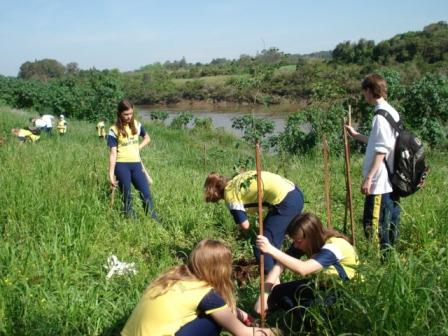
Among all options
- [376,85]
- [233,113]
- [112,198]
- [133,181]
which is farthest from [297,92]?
[233,113]

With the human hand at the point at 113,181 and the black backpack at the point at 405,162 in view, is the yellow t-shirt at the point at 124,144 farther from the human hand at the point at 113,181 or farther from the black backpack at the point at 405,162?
the black backpack at the point at 405,162

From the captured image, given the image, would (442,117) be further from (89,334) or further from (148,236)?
(89,334)

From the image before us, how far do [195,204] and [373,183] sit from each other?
8.09 ft

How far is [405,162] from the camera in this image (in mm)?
3482

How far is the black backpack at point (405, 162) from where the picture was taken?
11.4ft

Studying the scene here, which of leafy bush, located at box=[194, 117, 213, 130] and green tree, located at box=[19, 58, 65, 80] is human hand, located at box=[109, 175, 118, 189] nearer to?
leafy bush, located at box=[194, 117, 213, 130]

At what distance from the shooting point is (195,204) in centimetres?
546

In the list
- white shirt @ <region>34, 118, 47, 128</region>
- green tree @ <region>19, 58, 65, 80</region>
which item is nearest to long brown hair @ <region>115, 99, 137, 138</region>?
white shirt @ <region>34, 118, 47, 128</region>

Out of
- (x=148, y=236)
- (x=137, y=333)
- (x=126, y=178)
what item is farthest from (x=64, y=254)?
(x=137, y=333)

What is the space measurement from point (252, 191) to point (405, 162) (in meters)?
1.20

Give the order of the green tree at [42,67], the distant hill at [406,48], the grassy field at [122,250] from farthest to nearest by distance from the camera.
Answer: the green tree at [42,67] < the distant hill at [406,48] < the grassy field at [122,250]

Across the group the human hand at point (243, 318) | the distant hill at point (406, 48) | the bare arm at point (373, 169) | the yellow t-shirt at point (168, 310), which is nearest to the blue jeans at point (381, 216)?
the bare arm at point (373, 169)

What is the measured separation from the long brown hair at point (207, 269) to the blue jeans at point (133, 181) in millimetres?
2494

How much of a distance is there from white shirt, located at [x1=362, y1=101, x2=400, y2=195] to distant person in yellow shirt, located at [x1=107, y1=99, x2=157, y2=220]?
2.38 meters
